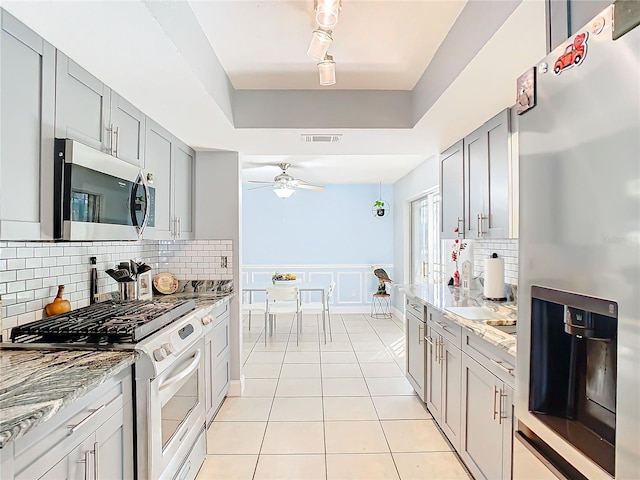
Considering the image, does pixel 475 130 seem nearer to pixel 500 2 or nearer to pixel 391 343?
Answer: pixel 500 2

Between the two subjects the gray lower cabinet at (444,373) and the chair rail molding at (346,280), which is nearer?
the gray lower cabinet at (444,373)

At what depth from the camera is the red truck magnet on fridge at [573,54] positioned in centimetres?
78

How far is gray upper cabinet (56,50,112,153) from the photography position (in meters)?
1.52

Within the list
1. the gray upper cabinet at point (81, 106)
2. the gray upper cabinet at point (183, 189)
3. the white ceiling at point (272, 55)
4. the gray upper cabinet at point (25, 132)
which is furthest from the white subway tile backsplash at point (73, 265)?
the white ceiling at point (272, 55)

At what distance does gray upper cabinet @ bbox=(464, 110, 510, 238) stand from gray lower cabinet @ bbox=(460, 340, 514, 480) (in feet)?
2.85

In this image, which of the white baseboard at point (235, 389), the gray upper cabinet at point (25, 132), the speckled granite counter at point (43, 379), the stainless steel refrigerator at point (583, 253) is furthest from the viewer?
the white baseboard at point (235, 389)

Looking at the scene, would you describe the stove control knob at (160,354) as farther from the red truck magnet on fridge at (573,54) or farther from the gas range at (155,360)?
the red truck magnet on fridge at (573,54)

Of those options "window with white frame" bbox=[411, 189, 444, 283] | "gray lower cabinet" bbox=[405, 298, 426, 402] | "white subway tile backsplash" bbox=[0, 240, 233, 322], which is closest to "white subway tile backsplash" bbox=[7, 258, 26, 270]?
"white subway tile backsplash" bbox=[0, 240, 233, 322]

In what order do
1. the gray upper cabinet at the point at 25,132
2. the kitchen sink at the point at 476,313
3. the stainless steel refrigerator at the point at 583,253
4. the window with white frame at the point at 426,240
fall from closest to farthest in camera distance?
1. the stainless steel refrigerator at the point at 583,253
2. the gray upper cabinet at the point at 25,132
3. the kitchen sink at the point at 476,313
4. the window with white frame at the point at 426,240

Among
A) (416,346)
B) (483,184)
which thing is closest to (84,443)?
(416,346)

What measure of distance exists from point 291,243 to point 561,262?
19.8ft

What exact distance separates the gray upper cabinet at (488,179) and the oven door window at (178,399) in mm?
1989

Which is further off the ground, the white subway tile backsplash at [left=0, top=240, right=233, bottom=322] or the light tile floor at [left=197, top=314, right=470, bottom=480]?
the white subway tile backsplash at [left=0, top=240, right=233, bottom=322]

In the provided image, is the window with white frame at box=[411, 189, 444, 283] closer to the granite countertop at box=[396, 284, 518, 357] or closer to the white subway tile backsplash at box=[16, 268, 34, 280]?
the granite countertop at box=[396, 284, 518, 357]
